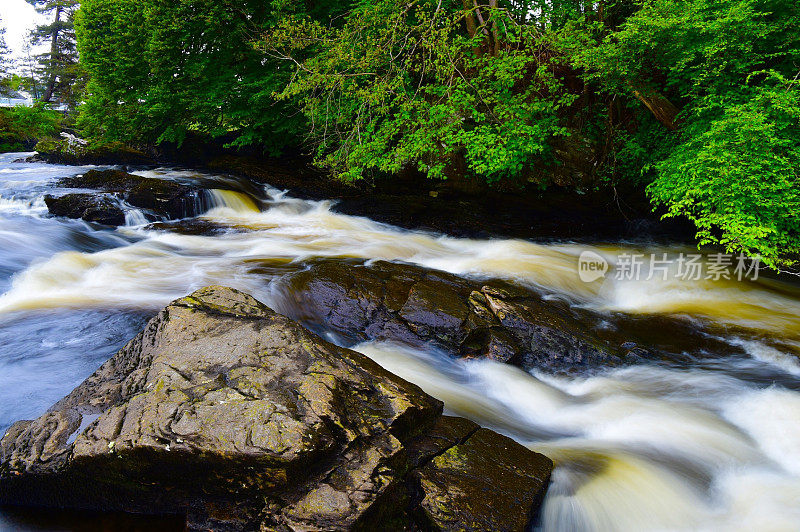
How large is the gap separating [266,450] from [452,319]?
3.21m

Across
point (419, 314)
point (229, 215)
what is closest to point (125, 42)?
point (229, 215)

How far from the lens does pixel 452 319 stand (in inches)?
203

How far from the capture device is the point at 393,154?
368 inches

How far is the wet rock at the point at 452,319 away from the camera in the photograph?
496cm

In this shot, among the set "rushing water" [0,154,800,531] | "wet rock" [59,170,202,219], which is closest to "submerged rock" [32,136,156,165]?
"wet rock" [59,170,202,219]

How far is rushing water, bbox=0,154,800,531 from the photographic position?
10.4 feet

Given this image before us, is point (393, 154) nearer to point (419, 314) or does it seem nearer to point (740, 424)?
point (419, 314)

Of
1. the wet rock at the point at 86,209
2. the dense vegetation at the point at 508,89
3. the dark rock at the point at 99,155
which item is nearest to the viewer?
the dense vegetation at the point at 508,89

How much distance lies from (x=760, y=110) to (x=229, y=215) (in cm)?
999

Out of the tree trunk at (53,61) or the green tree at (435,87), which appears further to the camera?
the tree trunk at (53,61)

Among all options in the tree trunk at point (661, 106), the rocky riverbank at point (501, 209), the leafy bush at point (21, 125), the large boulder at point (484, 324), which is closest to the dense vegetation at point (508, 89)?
the tree trunk at point (661, 106)

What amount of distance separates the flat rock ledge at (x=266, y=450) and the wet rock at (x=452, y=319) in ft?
6.45

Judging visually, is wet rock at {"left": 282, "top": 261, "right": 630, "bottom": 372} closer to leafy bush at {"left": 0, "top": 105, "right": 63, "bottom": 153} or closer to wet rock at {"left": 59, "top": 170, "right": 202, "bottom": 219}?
wet rock at {"left": 59, "top": 170, "right": 202, "bottom": 219}

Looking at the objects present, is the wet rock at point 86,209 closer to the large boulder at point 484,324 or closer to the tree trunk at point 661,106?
the large boulder at point 484,324
